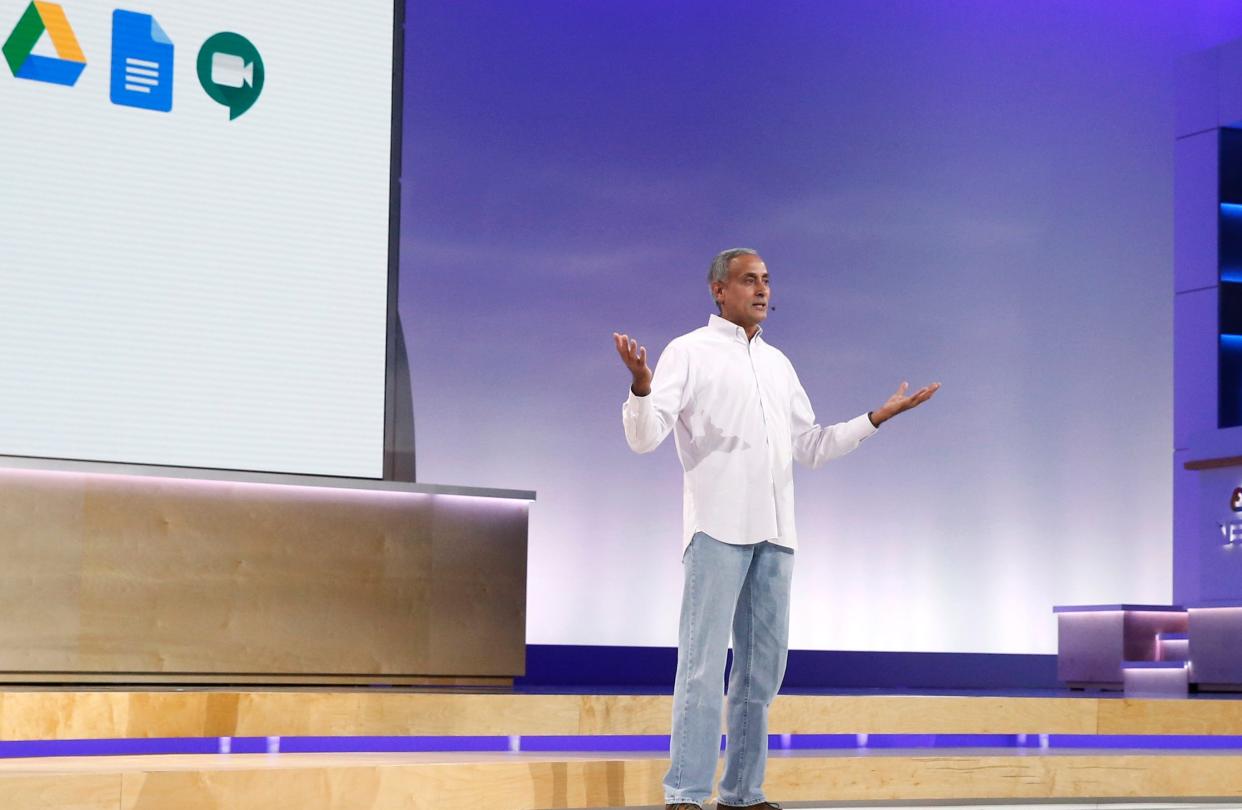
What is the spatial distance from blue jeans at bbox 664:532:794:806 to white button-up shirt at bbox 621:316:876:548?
6 centimetres

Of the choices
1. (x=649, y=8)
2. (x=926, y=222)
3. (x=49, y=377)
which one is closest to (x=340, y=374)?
(x=49, y=377)

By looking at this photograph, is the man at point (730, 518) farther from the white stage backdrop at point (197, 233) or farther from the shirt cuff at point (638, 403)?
the white stage backdrop at point (197, 233)

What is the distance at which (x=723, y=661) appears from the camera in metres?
3.45

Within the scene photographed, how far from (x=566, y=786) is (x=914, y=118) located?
265 inches

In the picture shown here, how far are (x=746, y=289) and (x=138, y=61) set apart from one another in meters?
2.51

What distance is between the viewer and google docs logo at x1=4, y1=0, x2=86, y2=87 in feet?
16.0

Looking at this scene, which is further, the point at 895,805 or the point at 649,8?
the point at 649,8

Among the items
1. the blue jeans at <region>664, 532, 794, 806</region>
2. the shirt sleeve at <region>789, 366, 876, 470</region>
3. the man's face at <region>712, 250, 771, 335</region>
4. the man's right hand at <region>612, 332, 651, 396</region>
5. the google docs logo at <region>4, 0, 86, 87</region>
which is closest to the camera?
the man's right hand at <region>612, 332, 651, 396</region>

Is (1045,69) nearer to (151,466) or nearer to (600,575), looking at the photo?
(600,575)

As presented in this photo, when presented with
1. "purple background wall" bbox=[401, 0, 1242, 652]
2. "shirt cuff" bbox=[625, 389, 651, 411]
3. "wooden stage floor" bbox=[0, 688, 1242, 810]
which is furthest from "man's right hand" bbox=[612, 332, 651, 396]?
"purple background wall" bbox=[401, 0, 1242, 652]

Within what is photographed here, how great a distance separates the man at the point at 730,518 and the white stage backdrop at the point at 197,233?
A: 6.77ft

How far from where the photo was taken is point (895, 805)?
14.1ft

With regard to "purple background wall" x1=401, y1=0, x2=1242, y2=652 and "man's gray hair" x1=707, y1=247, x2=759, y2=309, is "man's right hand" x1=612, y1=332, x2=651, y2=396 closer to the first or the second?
"man's gray hair" x1=707, y1=247, x2=759, y2=309

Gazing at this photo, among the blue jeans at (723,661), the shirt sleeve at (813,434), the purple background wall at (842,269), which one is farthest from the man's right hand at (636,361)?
the purple background wall at (842,269)
